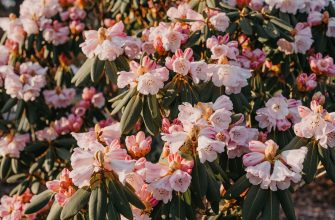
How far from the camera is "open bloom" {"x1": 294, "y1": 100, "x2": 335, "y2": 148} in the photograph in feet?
4.82

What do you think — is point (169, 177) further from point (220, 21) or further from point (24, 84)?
point (24, 84)

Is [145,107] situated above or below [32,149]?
above

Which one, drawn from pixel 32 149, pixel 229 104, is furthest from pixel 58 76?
pixel 229 104

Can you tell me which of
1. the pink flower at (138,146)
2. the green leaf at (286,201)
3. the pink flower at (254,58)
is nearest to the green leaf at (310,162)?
the green leaf at (286,201)

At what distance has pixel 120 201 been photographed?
4.43 feet

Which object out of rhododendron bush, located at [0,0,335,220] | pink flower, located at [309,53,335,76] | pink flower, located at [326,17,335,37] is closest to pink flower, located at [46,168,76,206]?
rhododendron bush, located at [0,0,335,220]

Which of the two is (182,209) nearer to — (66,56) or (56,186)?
(56,186)

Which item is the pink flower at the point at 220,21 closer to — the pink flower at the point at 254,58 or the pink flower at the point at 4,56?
the pink flower at the point at 254,58

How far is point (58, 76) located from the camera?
2.56 metres

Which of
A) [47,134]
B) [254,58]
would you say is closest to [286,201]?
[254,58]

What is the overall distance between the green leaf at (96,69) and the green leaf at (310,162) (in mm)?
758

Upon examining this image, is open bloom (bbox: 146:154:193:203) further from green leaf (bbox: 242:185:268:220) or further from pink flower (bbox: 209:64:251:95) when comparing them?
pink flower (bbox: 209:64:251:95)

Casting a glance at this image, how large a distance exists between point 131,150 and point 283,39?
2.89ft

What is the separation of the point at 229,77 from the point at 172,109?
8.6 inches
